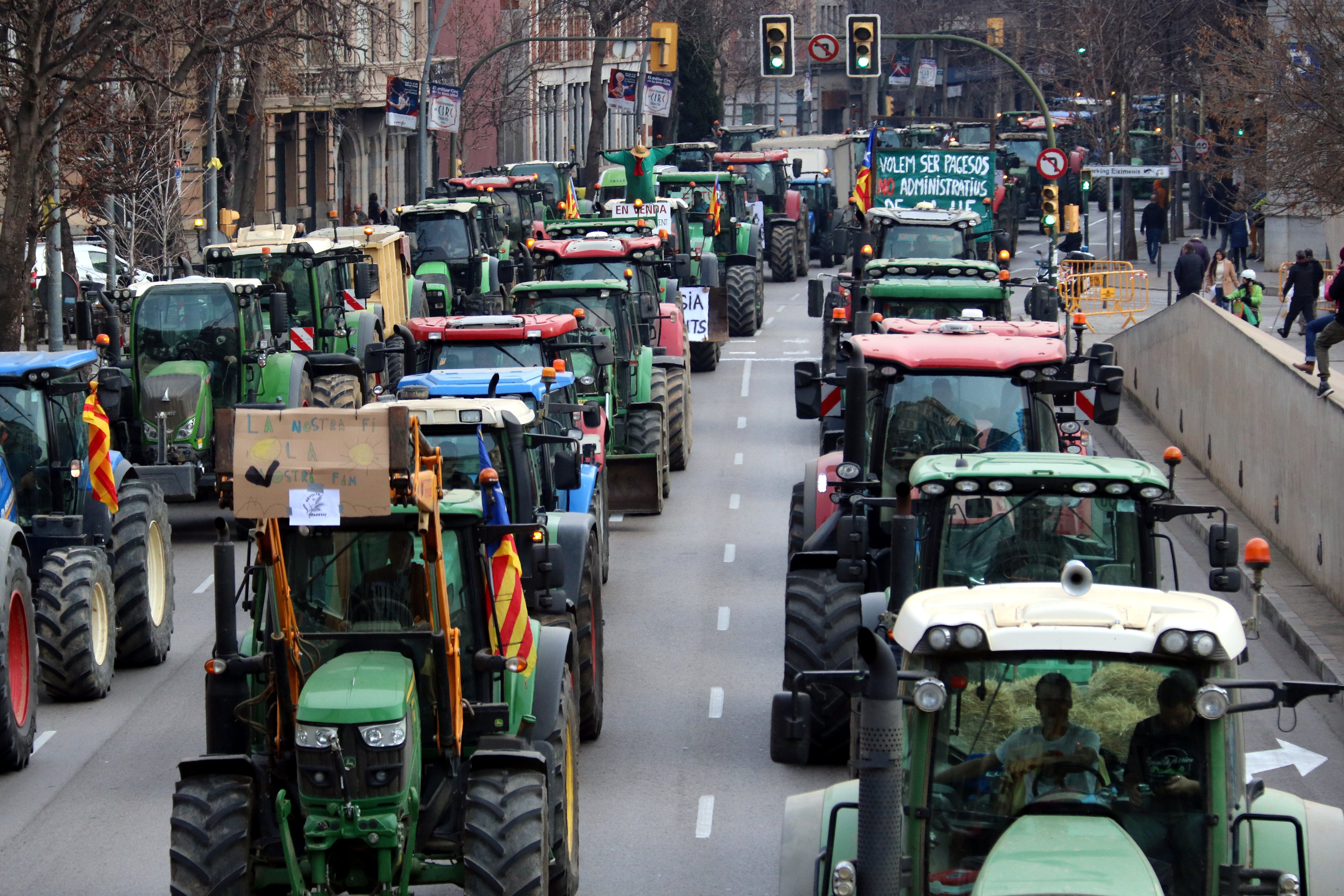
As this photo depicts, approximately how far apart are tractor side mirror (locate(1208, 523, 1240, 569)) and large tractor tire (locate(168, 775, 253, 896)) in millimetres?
4685

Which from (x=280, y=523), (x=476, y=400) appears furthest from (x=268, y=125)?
(x=280, y=523)

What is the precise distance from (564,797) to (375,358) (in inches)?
482

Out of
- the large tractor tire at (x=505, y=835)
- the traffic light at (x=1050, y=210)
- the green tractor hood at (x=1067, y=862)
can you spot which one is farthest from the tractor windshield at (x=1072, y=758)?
the traffic light at (x=1050, y=210)

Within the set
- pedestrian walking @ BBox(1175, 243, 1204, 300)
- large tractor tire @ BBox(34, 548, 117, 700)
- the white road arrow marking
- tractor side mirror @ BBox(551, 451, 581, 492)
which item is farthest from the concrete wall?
large tractor tire @ BBox(34, 548, 117, 700)

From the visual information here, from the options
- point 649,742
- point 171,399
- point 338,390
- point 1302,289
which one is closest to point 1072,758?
point 649,742

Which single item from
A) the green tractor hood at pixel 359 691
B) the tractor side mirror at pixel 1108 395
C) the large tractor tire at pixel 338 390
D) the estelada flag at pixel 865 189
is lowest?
the green tractor hood at pixel 359 691

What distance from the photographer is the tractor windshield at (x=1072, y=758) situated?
6016 millimetres

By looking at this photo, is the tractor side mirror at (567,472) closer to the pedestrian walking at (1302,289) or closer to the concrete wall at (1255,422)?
the concrete wall at (1255,422)

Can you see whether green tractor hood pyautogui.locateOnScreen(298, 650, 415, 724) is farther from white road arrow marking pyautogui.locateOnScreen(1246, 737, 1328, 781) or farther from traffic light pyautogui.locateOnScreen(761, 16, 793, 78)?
traffic light pyautogui.locateOnScreen(761, 16, 793, 78)

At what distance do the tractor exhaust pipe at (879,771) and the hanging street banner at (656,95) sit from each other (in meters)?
48.3

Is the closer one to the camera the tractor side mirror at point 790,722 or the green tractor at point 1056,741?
the green tractor at point 1056,741

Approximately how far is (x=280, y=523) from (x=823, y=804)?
258 centimetres

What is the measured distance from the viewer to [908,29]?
297 ft

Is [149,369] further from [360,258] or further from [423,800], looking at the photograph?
[423,800]
